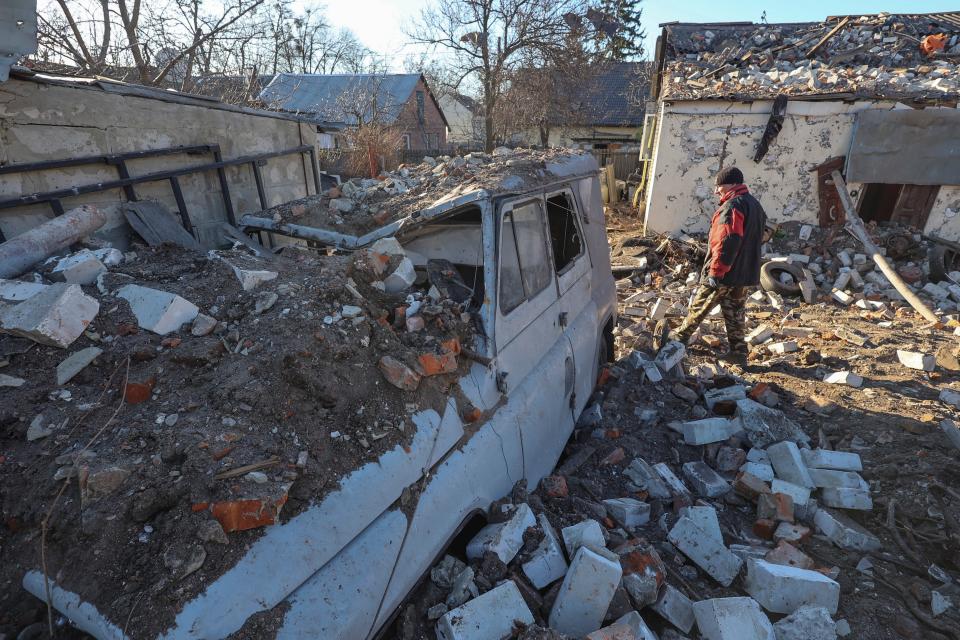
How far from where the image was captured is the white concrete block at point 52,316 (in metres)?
1.91

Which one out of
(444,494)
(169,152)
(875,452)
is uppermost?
(169,152)

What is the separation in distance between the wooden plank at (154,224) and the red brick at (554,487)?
302 cm

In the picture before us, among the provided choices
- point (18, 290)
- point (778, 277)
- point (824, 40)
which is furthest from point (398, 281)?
point (824, 40)

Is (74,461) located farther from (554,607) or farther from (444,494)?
(554,607)

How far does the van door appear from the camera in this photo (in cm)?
252

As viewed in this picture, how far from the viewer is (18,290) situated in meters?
2.11

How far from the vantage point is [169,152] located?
4211 millimetres

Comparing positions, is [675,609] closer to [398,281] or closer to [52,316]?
[398,281]

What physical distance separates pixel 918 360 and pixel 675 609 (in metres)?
4.28

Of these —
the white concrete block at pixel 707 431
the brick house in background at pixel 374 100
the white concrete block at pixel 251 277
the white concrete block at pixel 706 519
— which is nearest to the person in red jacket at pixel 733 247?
the white concrete block at pixel 707 431

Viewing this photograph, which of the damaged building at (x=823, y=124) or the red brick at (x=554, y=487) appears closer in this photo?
the red brick at (x=554, y=487)

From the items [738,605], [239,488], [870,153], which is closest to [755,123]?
[870,153]

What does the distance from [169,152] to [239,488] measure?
12.7 ft

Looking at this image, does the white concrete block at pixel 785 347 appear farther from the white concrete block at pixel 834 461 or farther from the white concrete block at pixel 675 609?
the white concrete block at pixel 675 609
